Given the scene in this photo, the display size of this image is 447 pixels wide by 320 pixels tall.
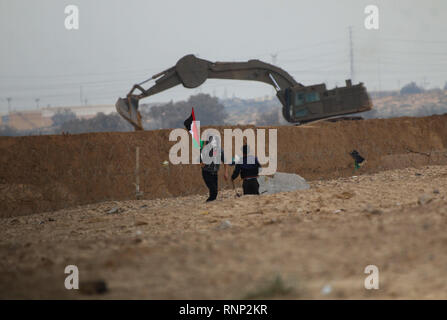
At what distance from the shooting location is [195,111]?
82.2 meters

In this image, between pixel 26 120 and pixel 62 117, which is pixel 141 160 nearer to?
pixel 62 117

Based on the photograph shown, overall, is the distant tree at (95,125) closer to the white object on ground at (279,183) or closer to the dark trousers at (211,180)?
the white object on ground at (279,183)

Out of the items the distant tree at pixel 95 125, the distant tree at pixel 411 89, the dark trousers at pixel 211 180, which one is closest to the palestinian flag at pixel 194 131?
the dark trousers at pixel 211 180

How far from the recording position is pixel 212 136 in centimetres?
1130

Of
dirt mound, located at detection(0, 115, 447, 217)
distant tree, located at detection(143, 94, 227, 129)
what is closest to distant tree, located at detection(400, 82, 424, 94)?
distant tree, located at detection(143, 94, 227, 129)

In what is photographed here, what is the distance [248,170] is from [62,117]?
10473 cm

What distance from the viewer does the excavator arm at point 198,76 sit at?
19.5m

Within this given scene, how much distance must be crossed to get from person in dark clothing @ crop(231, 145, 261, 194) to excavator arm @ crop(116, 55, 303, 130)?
26.4 ft

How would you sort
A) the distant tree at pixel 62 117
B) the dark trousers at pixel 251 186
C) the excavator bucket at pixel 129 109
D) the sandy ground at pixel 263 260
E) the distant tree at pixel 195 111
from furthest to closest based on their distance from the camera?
the distant tree at pixel 62 117, the distant tree at pixel 195 111, the excavator bucket at pixel 129 109, the dark trousers at pixel 251 186, the sandy ground at pixel 263 260

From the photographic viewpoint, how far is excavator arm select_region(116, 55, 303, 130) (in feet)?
63.9

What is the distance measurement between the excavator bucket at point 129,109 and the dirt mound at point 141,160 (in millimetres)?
541

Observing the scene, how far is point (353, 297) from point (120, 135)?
15.2 metres

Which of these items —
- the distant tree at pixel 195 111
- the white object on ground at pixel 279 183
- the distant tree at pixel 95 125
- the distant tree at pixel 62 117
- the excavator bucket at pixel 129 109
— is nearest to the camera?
the white object on ground at pixel 279 183
